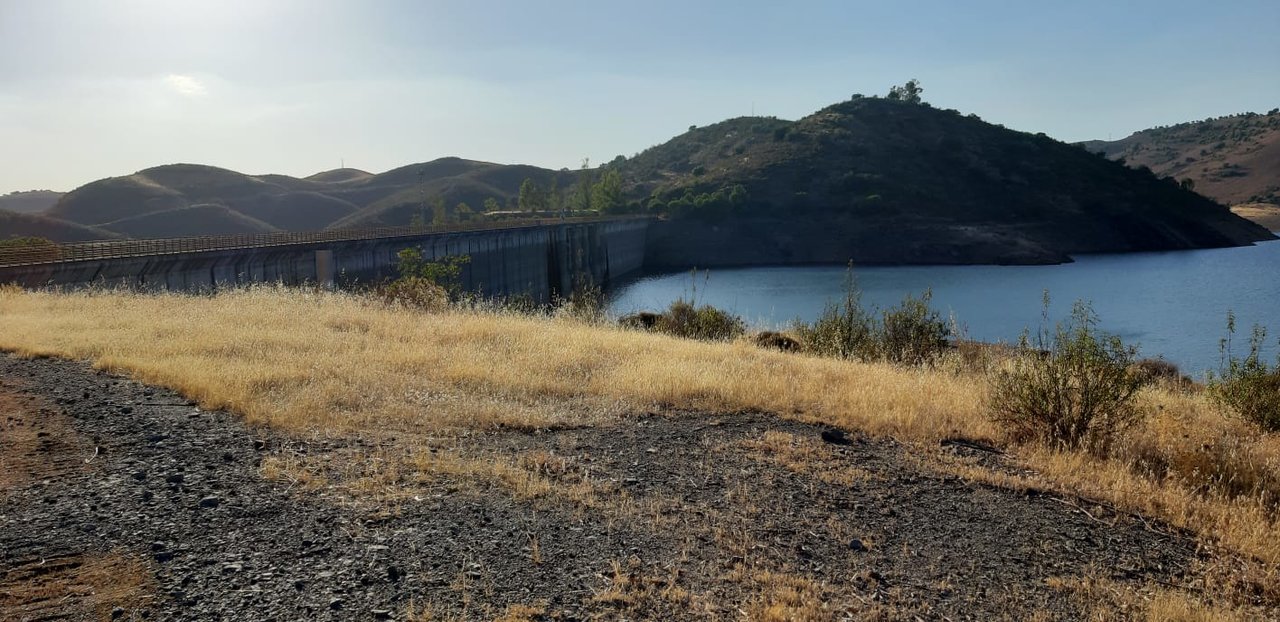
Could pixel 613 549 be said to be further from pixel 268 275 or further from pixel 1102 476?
pixel 268 275

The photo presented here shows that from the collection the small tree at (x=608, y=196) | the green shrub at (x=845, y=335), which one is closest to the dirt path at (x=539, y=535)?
the green shrub at (x=845, y=335)

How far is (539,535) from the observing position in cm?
585

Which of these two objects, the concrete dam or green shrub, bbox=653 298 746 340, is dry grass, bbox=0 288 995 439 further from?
the concrete dam

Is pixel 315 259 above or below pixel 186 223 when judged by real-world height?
below

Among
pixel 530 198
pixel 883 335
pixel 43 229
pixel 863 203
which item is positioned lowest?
pixel 883 335

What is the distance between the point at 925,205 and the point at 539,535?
114 m

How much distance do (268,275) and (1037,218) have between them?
99.0 metres

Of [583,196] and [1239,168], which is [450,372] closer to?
[583,196]

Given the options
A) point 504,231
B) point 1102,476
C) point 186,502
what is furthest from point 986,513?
point 504,231

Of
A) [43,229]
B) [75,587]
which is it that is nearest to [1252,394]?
[75,587]

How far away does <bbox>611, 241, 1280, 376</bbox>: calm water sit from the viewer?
4581 centimetres

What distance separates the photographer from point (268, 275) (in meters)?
36.1

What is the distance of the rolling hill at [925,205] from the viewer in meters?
100

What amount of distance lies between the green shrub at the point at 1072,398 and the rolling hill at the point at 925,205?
90392mm
